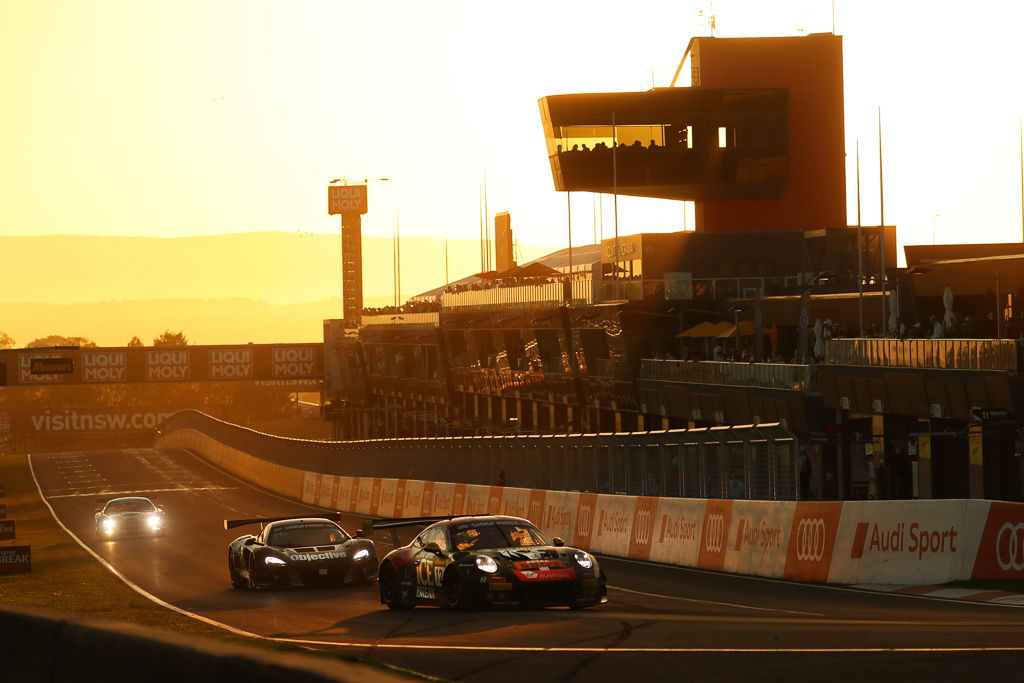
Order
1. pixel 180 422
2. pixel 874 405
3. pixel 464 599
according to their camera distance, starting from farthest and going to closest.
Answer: pixel 180 422, pixel 874 405, pixel 464 599

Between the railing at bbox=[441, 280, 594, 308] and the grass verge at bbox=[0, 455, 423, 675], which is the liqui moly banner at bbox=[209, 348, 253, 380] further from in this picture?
the grass verge at bbox=[0, 455, 423, 675]

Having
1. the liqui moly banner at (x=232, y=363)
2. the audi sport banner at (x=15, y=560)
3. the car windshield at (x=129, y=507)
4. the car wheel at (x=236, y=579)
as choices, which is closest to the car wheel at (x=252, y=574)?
the car wheel at (x=236, y=579)

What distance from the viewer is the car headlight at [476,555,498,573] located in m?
18.6

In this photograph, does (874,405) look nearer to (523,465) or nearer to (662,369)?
(523,465)

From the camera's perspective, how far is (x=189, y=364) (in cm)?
12688

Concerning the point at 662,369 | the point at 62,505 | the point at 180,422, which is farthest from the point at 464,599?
the point at 180,422

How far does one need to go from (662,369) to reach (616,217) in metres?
11.3

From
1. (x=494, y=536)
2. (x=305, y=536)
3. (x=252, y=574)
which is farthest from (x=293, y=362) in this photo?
(x=494, y=536)

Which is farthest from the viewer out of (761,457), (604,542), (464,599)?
(604,542)

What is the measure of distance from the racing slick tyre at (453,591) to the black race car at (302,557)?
426 cm

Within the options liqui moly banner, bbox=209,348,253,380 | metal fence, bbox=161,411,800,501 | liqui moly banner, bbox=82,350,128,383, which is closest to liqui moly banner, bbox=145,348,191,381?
liqui moly banner, bbox=82,350,128,383

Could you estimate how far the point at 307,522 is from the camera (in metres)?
25.1

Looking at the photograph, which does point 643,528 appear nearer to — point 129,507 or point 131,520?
point 131,520

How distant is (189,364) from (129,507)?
8475 centimetres
